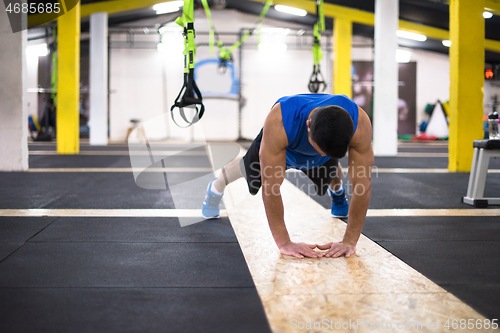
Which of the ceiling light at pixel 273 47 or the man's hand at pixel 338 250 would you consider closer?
the man's hand at pixel 338 250

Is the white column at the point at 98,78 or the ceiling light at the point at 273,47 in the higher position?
the ceiling light at the point at 273,47

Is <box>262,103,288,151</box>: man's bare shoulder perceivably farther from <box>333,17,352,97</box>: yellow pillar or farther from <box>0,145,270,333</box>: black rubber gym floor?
<box>333,17,352,97</box>: yellow pillar

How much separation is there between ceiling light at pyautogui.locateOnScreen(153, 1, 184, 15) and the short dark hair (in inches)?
443

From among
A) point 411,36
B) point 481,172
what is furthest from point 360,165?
point 411,36

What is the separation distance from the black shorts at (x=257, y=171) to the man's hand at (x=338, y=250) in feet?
1.54

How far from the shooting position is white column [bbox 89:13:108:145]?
1037cm

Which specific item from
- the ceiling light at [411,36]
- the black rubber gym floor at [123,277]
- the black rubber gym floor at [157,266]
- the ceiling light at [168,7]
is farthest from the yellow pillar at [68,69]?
the ceiling light at [411,36]

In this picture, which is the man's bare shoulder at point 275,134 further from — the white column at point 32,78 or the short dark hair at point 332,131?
the white column at point 32,78

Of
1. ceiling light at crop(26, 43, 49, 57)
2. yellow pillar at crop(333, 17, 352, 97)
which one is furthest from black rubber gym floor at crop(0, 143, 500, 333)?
ceiling light at crop(26, 43, 49, 57)

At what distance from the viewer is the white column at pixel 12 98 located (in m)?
5.34

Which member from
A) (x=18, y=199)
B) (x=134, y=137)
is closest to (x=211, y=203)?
(x=18, y=199)

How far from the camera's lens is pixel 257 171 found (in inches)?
88.9

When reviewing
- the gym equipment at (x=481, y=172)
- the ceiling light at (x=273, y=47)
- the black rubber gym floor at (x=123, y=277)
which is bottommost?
the black rubber gym floor at (x=123, y=277)

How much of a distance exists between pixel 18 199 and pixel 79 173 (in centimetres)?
188
